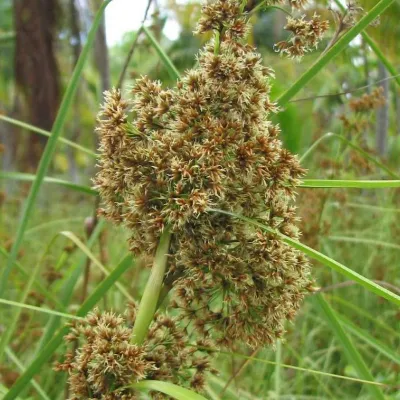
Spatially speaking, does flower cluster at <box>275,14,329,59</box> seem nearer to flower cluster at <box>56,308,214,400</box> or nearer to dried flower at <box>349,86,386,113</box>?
flower cluster at <box>56,308,214,400</box>

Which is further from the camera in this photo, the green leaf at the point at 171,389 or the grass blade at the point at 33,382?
the grass blade at the point at 33,382

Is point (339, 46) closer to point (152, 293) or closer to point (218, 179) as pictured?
point (218, 179)

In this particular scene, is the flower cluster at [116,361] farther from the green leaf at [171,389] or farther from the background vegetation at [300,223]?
the background vegetation at [300,223]

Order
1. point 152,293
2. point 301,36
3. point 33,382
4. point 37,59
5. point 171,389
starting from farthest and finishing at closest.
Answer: point 37,59
point 33,382
point 301,36
point 152,293
point 171,389

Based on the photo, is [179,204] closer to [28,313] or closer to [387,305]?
[28,313]

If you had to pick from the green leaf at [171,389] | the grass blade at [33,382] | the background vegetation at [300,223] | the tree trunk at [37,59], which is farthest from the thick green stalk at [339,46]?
A: the tree trunk at [37,59]

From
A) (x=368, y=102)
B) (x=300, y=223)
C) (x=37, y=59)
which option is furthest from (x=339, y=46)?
(x=37, y=59)

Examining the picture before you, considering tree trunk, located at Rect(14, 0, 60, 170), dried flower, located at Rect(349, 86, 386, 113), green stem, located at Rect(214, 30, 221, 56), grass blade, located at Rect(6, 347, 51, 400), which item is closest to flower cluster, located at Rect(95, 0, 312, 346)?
green stem, located at Rect(214, 30, 221, 56)
